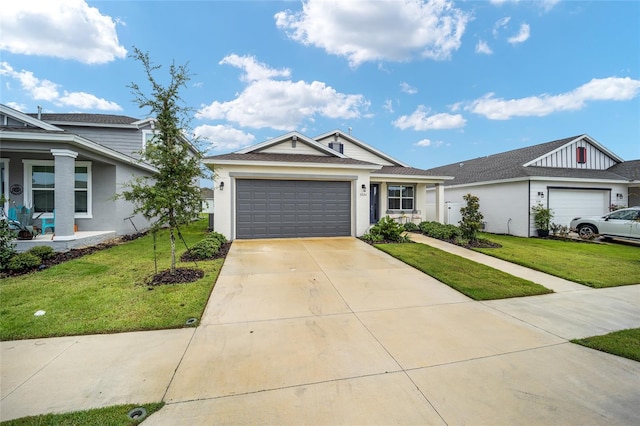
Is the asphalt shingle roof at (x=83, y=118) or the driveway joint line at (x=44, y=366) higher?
the asphalt shingle roof at (x=83, y=118)

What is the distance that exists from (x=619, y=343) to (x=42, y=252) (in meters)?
11.5

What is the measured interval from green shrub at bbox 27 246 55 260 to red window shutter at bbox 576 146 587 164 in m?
24.4

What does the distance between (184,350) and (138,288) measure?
2797mm

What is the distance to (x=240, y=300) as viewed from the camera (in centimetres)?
471

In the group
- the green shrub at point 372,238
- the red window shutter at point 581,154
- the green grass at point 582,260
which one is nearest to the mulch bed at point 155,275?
the green shrub at point 372,238

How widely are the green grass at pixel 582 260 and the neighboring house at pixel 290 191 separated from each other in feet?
17.4

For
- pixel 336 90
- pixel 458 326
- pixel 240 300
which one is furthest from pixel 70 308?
pixel 336 90

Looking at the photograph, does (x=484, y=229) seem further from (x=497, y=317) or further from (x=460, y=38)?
(x=497, y=317)

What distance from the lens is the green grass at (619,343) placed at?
3133 mm

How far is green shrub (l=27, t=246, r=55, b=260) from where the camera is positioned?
22.5ft

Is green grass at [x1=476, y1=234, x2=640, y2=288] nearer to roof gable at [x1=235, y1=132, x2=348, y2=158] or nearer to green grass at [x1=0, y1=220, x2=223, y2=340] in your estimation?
roof gable at [x1=235, y1=132, x2=348, y2=158]

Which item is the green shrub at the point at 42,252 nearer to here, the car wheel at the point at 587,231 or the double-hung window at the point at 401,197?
the double-hung window at the point at 401,197

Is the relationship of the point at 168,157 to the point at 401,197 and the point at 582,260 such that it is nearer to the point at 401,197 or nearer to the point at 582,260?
the point at 582,260

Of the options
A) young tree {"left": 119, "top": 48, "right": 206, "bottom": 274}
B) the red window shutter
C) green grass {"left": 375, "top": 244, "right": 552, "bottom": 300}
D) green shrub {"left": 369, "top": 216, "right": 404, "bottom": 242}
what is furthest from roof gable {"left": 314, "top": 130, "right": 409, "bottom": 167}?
young tree {"left": 119, "top": 48, "right": 206, "bottom": 274}
